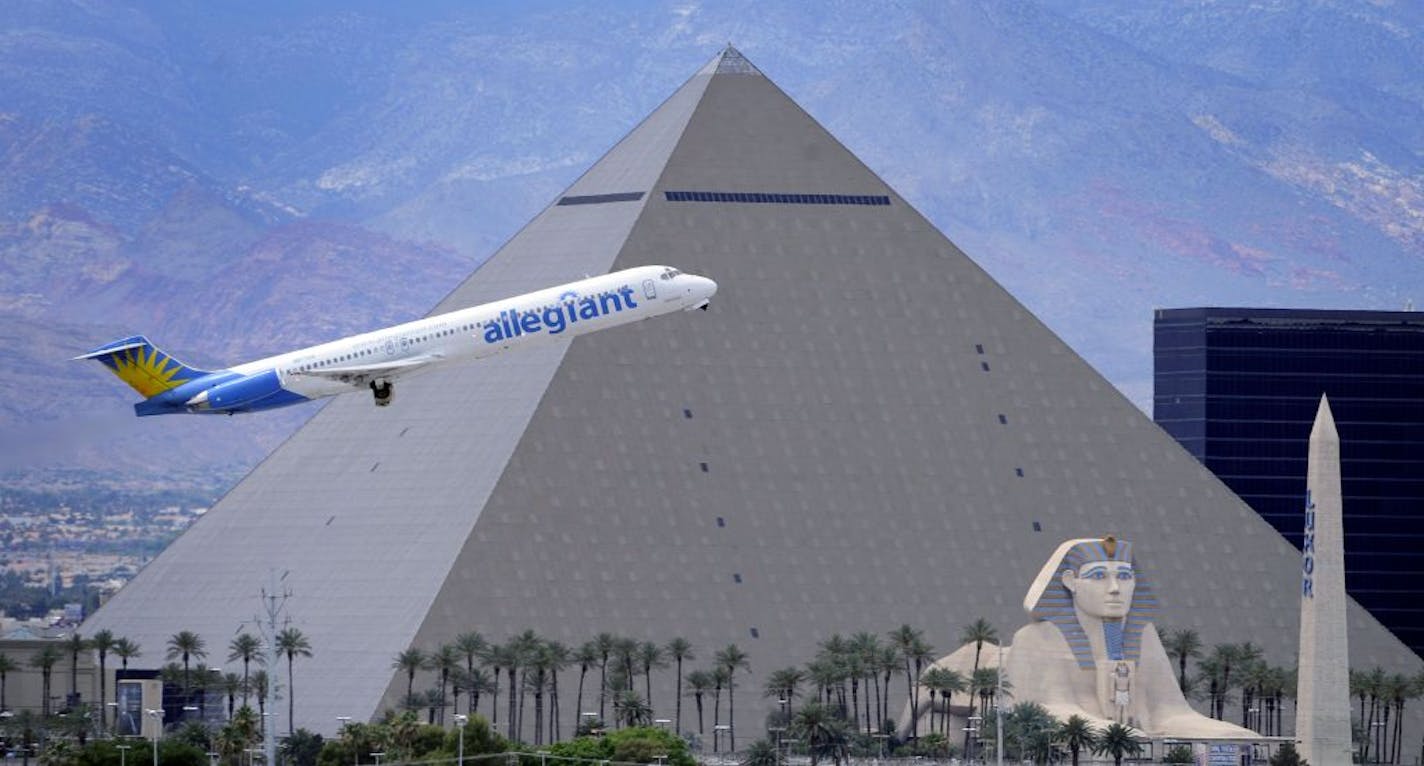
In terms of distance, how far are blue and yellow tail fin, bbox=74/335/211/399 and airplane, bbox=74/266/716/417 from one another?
0.14 ft

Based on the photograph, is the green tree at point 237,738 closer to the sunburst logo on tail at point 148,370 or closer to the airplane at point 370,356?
the airplane at point 370,356

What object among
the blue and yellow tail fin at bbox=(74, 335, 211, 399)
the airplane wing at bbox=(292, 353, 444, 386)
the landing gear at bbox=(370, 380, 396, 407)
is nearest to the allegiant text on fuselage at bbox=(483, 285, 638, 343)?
the airplane wing at bbox=(292, 353, 444, 386)

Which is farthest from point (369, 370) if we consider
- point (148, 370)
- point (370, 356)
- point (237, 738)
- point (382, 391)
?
point (237, 738)

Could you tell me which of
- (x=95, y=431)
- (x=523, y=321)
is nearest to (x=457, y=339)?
(x=523, y=321)

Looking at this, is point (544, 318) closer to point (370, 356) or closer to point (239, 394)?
point (370, 356)

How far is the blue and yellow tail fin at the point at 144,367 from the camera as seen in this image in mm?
156250

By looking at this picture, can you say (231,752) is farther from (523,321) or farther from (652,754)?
(523,321)

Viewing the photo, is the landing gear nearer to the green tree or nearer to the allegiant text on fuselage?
the allegiant text on fuselage

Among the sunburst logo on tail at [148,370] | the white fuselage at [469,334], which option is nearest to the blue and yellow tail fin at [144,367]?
the sunburst logo on tail at [148,370]

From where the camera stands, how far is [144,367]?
157 metres

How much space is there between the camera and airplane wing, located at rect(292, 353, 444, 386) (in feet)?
503

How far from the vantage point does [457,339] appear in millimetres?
155875

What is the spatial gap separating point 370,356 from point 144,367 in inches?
393

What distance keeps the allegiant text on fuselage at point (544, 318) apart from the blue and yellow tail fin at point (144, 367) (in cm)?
1317
